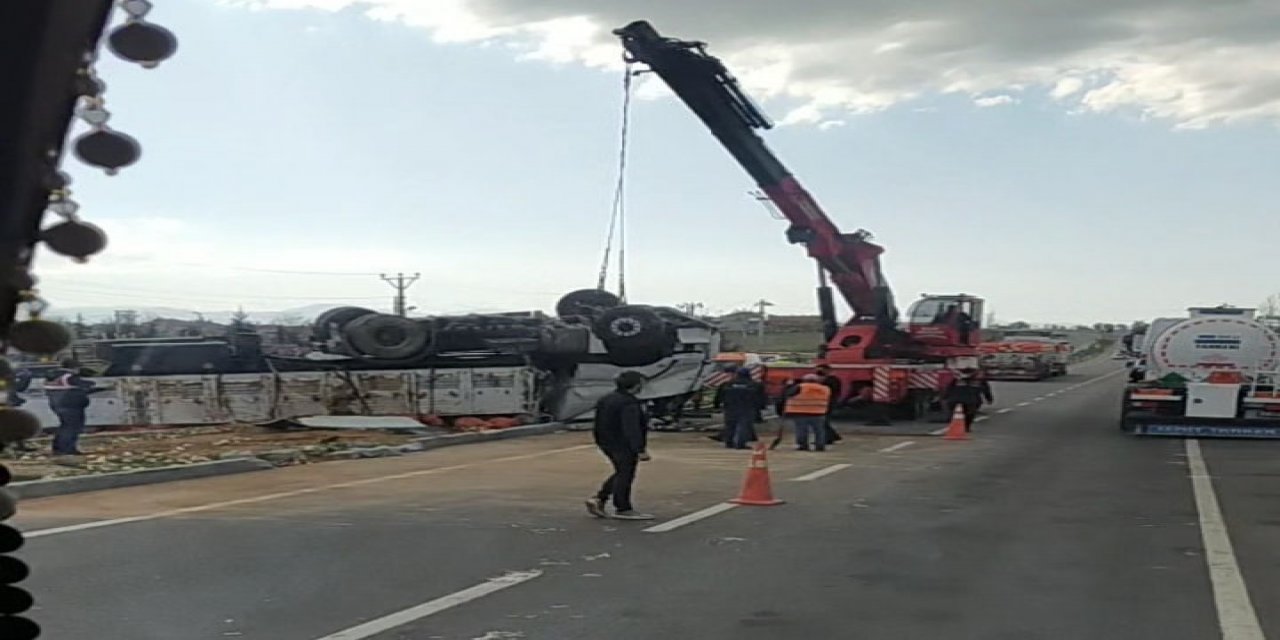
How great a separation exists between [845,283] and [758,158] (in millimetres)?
3313

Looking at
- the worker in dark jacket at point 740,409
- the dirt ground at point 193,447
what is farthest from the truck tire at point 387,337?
the worker in dark jacket at point 740,409

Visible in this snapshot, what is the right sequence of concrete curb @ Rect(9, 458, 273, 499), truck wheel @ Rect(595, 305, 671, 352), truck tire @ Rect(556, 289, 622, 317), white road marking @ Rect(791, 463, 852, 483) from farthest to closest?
truck tire @ Rect(556, 289, 622, 317), truck wheel @ Rect(595, 305, 671, 352), white road marking @ Rect(791, 463, 852, 483), concrete curb @ Rect(9, 458, 273, 499)

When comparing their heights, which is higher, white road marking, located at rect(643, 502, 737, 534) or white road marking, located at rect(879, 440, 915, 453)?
white road marking, located at rect(879, 440, 915, 453)

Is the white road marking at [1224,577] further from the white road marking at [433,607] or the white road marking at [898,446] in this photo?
the white road marking at [898,446]

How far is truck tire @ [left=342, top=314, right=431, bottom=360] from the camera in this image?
938 inches

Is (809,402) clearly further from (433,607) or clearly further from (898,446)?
(433,607)

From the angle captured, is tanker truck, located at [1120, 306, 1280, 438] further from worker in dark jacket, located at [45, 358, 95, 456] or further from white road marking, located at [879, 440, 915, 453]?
worker in dark jacket, located at [45, 358, 95, 456]

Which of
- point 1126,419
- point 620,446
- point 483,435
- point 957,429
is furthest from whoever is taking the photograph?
point 1126,419

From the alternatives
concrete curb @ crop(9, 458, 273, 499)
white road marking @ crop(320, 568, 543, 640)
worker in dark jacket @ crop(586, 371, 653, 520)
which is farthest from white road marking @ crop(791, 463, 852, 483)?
white road marking @ crop(320, 568, 543, 640)

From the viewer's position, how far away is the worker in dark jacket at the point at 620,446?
40.3 ft

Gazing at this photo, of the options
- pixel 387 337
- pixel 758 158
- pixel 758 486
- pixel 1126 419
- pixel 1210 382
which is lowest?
pixel 758 486

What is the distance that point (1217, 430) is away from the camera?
2275cm

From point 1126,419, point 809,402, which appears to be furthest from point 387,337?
point 1126,419

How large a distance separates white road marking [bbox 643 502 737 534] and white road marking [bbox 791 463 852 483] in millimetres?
2604
